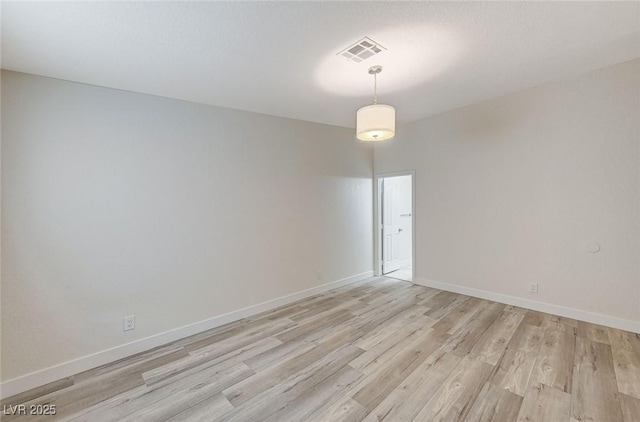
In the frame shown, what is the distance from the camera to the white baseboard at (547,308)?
2.72m

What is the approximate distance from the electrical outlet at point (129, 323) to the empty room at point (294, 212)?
0.02m

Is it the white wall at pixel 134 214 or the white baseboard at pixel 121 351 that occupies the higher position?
the white wall at pixel 134 214

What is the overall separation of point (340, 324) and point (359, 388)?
1082 millimetres

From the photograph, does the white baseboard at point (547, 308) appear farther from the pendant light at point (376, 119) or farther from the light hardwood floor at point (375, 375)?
the pendant light at point (376, 119)

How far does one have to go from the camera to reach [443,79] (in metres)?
2.78

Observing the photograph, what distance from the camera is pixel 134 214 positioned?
8.68 ft

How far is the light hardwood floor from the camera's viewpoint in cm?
179

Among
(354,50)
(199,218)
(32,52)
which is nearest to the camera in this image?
(32,52)

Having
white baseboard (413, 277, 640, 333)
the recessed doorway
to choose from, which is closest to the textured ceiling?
the recessed doorway

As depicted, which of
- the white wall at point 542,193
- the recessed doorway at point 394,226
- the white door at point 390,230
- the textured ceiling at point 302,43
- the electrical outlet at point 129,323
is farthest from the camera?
the white door at point 390,230

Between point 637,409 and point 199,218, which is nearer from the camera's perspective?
point 637,409

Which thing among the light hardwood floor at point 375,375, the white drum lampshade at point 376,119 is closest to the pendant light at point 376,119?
the white drum lampshade at point 376,119

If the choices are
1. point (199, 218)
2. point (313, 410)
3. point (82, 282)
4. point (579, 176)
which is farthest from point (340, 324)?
point (579, 176)

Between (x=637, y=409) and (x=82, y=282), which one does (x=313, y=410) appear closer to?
(x=637, y=409)
